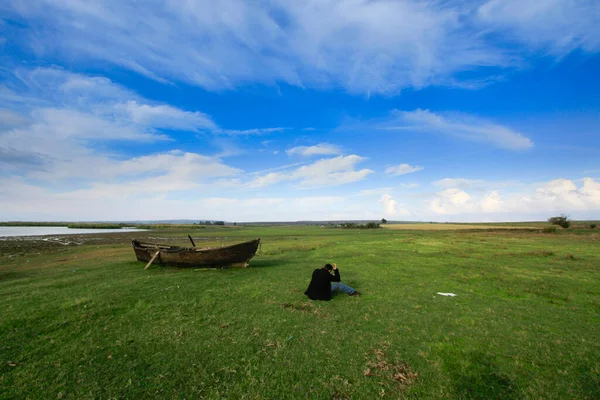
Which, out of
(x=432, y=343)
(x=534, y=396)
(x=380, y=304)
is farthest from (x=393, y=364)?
(x=380, y=304)

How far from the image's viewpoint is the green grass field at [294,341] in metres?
5.55

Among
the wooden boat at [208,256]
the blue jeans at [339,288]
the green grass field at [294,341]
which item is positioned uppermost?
the wooden boat at [208,256]

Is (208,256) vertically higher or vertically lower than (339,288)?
higher

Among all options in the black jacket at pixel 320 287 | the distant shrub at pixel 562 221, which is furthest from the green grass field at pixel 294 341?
the distant shrub at pixel 562 221

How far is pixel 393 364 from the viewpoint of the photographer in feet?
Answer: 21.0

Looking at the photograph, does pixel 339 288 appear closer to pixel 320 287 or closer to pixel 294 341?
pixel 320 287

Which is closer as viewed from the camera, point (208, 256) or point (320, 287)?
point (320, 287)

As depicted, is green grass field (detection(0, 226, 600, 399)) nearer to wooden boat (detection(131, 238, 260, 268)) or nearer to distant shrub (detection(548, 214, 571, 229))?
wooden boat (detection(131, 238, 260, 268))

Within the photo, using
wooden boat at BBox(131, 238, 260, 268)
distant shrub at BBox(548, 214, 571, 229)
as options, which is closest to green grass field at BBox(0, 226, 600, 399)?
wooden boat at BBox(131, 238, 260, 268)

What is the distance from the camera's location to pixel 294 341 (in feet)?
24.6

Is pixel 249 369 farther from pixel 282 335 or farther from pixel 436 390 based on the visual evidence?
pixel 436 390

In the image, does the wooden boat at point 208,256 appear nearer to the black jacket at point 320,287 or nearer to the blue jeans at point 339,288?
the blue jeans at point 339,288

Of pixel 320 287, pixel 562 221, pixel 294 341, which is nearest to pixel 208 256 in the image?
pixel 320 287

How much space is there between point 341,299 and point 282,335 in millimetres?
4167
